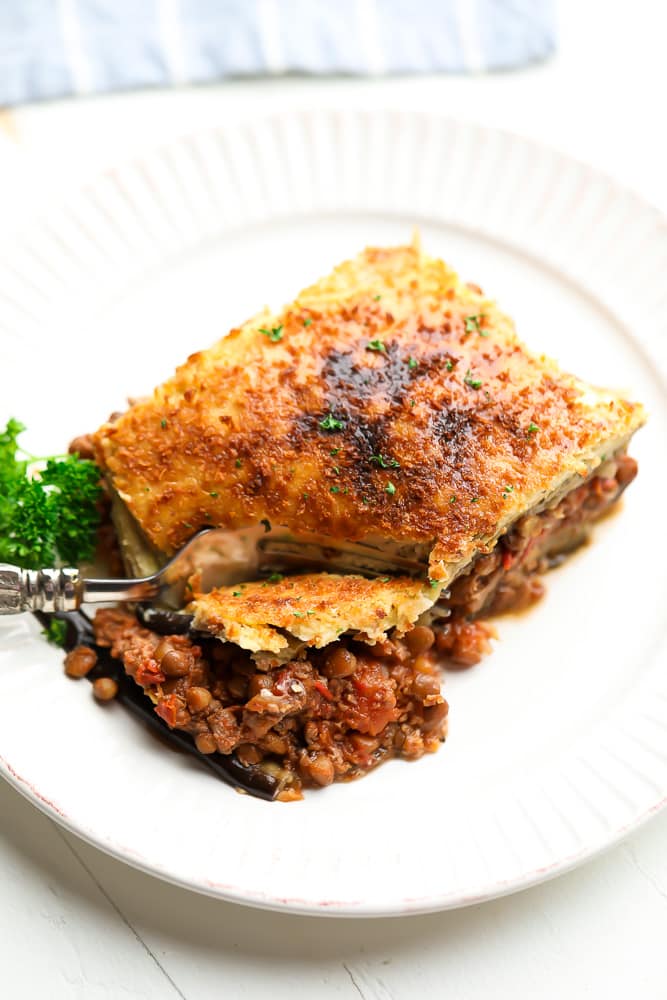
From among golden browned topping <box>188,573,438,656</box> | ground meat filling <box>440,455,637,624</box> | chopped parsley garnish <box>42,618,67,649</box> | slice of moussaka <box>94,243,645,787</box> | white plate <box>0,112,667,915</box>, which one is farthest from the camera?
ground meat filling <box>440,455,637,624</box>

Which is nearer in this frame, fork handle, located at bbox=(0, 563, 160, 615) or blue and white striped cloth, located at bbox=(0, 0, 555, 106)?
fork handle, located at bbox=(0, 563, 160, 615)

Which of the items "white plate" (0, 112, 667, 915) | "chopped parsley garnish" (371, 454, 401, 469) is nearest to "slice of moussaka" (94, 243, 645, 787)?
"chopped parsley garnish" (371, 454, 401, 469)

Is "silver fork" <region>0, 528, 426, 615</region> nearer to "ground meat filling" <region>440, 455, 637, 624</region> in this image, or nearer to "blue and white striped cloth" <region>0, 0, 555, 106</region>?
"ground meat filling" <region>440, 455, 637, 624</region>

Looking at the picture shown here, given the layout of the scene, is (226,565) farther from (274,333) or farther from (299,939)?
(299,939)

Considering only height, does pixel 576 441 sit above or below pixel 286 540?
above

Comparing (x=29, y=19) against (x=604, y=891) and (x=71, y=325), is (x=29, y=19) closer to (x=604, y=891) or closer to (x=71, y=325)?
(x=71, y=325)

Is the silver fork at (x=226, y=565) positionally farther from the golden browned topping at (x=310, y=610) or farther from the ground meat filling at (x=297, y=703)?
the ground meat filling at (x=297, y=703)

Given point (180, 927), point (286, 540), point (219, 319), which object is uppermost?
point (219, 319)

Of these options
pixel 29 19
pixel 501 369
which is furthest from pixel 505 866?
pixel 29 19

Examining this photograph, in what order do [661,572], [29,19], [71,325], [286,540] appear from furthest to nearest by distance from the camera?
[29,19], [71,325], [661,572], [286,540]
